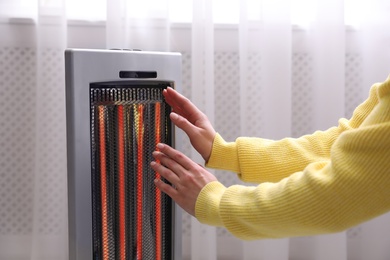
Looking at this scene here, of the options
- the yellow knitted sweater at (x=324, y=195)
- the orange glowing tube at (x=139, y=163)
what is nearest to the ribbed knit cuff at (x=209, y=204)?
the yellow knitted sweater at (x=324, y=195)

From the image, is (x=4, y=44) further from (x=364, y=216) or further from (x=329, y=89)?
(x=364, y=216)

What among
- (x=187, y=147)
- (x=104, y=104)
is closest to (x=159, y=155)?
(x=104, y=104)

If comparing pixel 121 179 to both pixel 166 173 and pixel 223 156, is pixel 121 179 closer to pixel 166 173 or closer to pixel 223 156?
pixel 166 173

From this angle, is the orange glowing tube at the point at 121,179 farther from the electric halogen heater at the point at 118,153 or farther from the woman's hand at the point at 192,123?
the woman's hand at the point at 192,123

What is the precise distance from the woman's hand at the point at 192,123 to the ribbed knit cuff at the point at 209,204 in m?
0.17

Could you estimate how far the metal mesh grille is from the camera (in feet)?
3.47

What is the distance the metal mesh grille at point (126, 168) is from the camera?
1.06m

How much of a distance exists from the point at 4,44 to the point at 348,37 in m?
0.94

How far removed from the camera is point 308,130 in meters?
1.72

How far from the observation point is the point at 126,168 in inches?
42.6

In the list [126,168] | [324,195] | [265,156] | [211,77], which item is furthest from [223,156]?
[211,77]

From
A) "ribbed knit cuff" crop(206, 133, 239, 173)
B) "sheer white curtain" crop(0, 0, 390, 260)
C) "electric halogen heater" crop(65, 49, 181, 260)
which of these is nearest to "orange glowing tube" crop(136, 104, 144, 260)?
"electric halogen heater" crop(65, 49, 181, 260)

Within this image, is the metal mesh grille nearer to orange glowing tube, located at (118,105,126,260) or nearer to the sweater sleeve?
orange glowing tube, located at (118,105,126,260)

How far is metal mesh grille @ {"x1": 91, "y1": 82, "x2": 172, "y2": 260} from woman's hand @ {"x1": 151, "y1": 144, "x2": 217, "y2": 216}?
42mm
